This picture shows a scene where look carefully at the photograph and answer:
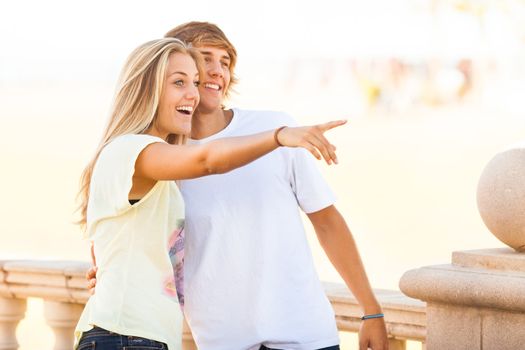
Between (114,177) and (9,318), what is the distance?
8.85 feet

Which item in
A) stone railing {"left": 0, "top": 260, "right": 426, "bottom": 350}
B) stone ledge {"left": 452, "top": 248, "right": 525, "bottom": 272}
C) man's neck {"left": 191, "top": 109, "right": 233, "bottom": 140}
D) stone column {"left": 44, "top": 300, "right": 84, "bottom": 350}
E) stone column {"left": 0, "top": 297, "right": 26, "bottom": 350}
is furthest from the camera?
stone column {"left": 0, "top": 297, "right": 26, "bottom": 350}

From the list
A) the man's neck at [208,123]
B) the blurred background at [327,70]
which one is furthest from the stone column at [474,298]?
the blurred background at [327,70]

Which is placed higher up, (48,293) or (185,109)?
(185,109)

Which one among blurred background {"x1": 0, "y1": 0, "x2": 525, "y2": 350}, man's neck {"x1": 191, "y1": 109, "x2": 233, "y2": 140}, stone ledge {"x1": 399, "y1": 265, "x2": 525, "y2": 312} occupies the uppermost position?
blurred background {"x1": 0, "y1": 0, "x2": 525, "y2": 350}

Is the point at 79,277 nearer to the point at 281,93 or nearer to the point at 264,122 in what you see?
the point at 264,122

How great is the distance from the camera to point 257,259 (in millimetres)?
3158

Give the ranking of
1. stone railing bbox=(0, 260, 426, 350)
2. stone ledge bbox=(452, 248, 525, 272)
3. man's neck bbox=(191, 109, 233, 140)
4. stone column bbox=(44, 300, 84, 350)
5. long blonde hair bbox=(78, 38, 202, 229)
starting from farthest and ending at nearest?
stone column bbox=(44, 300, 84, 350)
stone railing bbox=(0, 260, 426, 350)
man's neck bbox=(191, 109, 233, 140)
stone ledge bbox=(452, 248, 525, 272)
long blonde hair bbox=(78, 38, 202, 229)

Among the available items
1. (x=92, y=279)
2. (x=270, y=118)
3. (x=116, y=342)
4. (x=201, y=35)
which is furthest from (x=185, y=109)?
(x=116, y=342)

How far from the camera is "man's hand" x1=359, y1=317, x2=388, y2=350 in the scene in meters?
3.30

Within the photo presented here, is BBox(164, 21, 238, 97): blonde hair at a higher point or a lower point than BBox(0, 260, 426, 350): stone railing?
higher

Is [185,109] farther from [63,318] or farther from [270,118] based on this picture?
[63,318]

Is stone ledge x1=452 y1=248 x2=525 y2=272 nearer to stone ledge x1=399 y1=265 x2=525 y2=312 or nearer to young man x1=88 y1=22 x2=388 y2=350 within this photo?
stone ledge x1=399 y1=265 x2=525 y2=312

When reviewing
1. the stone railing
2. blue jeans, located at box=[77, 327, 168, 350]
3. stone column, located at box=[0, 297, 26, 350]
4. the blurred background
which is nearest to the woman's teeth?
blue jeans, located at box=[77, 327, 168, 350]

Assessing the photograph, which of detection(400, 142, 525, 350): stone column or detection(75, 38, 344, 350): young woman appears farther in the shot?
detection(400, 142, 525, 350): stone column
